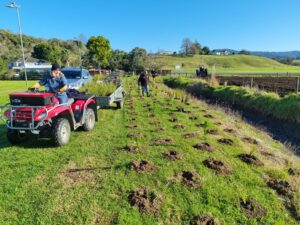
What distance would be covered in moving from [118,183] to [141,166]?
0.71m

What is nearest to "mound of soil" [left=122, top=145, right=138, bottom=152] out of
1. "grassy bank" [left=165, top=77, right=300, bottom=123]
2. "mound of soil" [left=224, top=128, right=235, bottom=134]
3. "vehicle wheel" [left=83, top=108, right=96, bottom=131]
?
"vehicle wheel" [left=83, top=108, right=96, bottom=131]

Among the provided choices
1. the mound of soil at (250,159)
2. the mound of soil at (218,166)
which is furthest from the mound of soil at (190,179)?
the mound of soil at (250,159)

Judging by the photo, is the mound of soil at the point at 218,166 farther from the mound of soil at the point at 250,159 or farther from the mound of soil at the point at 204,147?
the mound of soil at the point at 204,147

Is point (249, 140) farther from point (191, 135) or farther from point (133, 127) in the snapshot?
point (133, 127)

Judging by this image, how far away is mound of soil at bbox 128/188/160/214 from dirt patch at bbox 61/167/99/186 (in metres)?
0.88

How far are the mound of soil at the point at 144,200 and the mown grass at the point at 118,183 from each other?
0.08 meters

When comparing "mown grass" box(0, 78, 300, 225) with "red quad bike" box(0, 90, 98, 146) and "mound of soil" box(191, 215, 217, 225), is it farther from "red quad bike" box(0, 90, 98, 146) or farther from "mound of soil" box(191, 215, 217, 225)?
"red quad bike" box(0, 90, 98, 146)

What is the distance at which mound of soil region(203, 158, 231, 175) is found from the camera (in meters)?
5.10

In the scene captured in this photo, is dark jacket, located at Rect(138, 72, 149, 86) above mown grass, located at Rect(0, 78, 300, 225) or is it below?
above

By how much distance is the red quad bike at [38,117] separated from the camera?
19.0 ft

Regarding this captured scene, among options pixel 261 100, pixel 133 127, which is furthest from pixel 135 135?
pixel 261 100

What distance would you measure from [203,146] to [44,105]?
3.65 metres

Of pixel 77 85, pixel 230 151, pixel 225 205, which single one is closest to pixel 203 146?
pixel 230 151

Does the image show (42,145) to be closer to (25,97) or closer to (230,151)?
(25,97)
